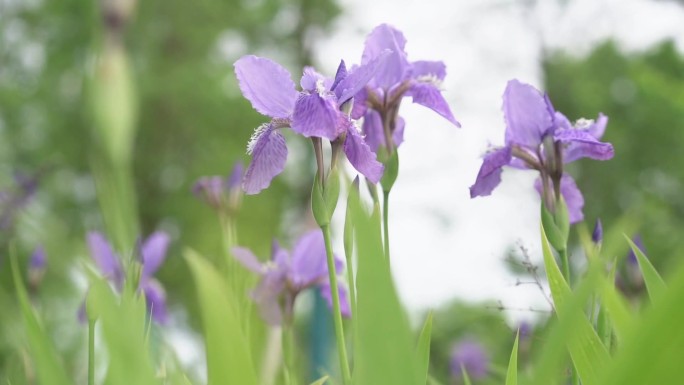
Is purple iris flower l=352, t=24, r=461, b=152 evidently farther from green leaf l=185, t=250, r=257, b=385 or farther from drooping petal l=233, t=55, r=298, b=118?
green leaf l=185, t=250, r=257, b=385

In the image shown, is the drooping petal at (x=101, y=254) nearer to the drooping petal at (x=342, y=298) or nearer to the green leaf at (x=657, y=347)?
the drooping petal at (x=342, y=298)

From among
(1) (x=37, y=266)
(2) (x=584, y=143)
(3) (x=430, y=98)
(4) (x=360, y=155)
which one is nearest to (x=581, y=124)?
(2) (x=584, y=143)

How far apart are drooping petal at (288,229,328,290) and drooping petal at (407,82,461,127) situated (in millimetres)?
279

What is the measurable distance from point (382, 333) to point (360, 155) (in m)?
0.37

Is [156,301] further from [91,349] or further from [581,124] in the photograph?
[581,124]

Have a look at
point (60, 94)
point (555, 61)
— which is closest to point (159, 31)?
point (60, 94)

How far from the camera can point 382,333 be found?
1.46 feet

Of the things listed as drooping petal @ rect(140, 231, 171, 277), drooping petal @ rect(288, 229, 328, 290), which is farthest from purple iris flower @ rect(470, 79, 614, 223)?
drooping petal @ rect(140, 231, 171, 277)

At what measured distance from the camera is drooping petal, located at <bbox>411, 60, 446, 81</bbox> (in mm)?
981

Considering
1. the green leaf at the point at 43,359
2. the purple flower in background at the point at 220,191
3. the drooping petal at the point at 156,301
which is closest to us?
the green leaf at the point at 43,359

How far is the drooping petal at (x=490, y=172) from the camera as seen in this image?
0.91m

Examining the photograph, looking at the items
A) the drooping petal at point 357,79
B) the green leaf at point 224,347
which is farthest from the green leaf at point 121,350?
the drooping petal at point 357,79

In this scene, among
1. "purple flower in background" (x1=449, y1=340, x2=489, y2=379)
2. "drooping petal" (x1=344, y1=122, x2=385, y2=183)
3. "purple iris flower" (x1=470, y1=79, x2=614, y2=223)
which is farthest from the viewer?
"purple flower in background" (x1=449, y1=340, x2=489, y2=379)

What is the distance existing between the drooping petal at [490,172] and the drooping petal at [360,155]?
0.17 m
